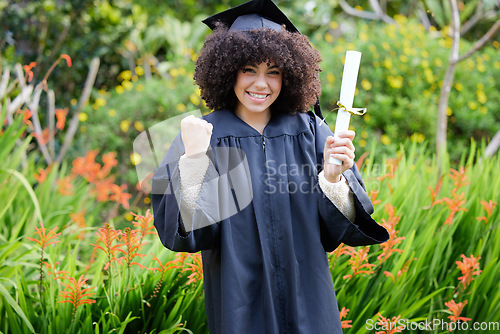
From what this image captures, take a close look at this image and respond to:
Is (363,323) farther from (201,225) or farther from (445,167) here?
(445,167)

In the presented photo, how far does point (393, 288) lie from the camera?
209cm

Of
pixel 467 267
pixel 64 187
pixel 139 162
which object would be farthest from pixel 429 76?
pixel 139 162

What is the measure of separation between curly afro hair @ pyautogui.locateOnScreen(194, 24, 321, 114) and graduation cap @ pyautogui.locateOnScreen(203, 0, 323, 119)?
0.10ft

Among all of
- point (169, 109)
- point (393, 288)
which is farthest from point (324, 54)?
point (393, 288)

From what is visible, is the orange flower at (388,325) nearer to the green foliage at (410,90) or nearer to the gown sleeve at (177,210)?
the gown sleeve at (177,210)

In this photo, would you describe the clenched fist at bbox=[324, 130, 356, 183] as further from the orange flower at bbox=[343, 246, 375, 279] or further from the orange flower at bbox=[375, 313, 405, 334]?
the orange flower at bbox=[375, 313, 405, 334]

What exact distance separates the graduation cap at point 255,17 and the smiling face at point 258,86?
133 millimetres

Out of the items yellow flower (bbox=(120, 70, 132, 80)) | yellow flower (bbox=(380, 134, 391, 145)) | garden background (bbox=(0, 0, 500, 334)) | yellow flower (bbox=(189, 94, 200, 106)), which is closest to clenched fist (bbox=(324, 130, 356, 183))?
garden background (bbox=(0, 0, 500, 334))

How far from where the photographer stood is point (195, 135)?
135 centimetres

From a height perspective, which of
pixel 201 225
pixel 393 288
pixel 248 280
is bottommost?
pixel 393 288

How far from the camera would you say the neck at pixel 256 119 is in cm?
159

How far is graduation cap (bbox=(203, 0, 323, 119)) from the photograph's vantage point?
1549 millimetres

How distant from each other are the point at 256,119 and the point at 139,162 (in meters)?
0.40

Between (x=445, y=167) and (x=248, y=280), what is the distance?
1873mm
